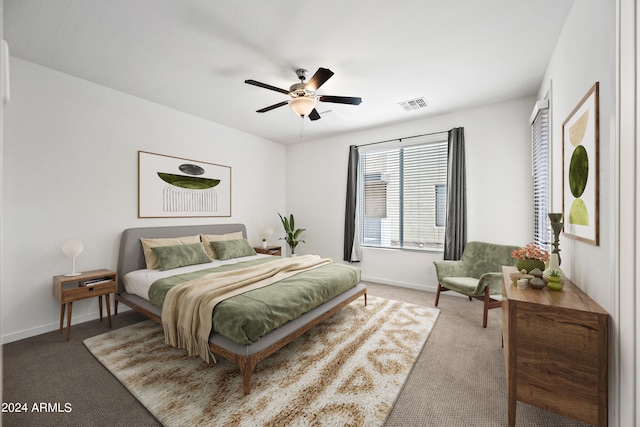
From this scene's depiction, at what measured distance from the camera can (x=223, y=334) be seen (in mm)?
2260

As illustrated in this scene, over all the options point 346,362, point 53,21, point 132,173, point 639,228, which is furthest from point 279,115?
point 639,228

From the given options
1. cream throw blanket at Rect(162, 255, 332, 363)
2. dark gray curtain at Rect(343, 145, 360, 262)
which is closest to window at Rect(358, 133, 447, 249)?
dark gray curtain at Rect(343, 145, 360, 262)

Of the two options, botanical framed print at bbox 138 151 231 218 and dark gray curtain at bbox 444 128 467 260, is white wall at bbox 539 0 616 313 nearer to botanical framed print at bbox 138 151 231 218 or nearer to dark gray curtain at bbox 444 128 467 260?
dark gray curtain at bbox 444 128 467 260

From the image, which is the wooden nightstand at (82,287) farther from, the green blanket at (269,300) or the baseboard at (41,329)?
the green blanket at (269,300)

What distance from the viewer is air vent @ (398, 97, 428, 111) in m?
3.95

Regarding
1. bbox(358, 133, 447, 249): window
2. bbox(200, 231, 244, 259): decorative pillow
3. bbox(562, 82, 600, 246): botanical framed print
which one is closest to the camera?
bbox(562, 82, 600, 246): botanical framed print

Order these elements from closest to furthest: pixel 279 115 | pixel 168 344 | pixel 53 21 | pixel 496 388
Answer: pixel 496 388, pixel 53 21, pixel 168 344, pixel 279 115

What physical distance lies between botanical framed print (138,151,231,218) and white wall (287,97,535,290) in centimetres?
168

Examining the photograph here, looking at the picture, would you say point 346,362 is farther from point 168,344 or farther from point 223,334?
point 168,344

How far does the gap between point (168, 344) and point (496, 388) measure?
9.48 ft

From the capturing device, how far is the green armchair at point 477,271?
10.6 ft

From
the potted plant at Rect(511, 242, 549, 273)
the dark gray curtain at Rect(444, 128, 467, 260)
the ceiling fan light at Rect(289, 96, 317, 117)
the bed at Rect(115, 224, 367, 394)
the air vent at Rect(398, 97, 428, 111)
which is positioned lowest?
the bed at Rect(115, 224, 367, 394)

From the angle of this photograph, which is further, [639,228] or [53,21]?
[53,21]

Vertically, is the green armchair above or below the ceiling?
below
